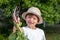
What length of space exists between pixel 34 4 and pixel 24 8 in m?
0.37

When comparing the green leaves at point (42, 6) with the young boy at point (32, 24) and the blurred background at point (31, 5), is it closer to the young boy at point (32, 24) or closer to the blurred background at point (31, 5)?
the blurred background at point (31, 5)

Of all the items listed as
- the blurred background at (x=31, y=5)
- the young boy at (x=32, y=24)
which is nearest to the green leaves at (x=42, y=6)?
the blurred background at (x=31, y=5)

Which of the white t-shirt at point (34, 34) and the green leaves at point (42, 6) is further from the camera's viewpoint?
the green leaves at point (42, 6)

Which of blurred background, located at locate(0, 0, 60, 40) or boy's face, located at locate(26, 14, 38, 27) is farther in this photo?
blurred background, located at locate(0, 0, 60, 40)

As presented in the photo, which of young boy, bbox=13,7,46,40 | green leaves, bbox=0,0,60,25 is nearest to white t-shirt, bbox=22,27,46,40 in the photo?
young boy, bbox=13,7,46,40

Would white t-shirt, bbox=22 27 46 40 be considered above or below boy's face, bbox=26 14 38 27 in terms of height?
below

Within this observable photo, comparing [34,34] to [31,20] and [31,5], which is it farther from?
[31,5]

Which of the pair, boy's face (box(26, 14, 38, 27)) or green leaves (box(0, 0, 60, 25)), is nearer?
boy's face (box(26, 14, 38, 27))

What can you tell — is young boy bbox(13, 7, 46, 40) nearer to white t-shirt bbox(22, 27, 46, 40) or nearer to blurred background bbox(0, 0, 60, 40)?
white t-shirt bbox(22, 27, 46, 40)

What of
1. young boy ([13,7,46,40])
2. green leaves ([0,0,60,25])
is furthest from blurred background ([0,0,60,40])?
young boy ([13,7,46,40])

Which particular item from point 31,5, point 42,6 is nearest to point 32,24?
point 31,5

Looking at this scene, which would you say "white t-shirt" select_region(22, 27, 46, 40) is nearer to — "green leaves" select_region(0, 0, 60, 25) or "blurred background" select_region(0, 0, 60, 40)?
"blurred background" select_region(0, 0, 60, 40)

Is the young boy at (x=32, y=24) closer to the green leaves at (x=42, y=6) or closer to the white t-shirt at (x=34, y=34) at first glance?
the white t-shirt at (x=34, y=34)

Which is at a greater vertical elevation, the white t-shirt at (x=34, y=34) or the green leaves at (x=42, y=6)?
the green leaves at (x=42, y=6)
